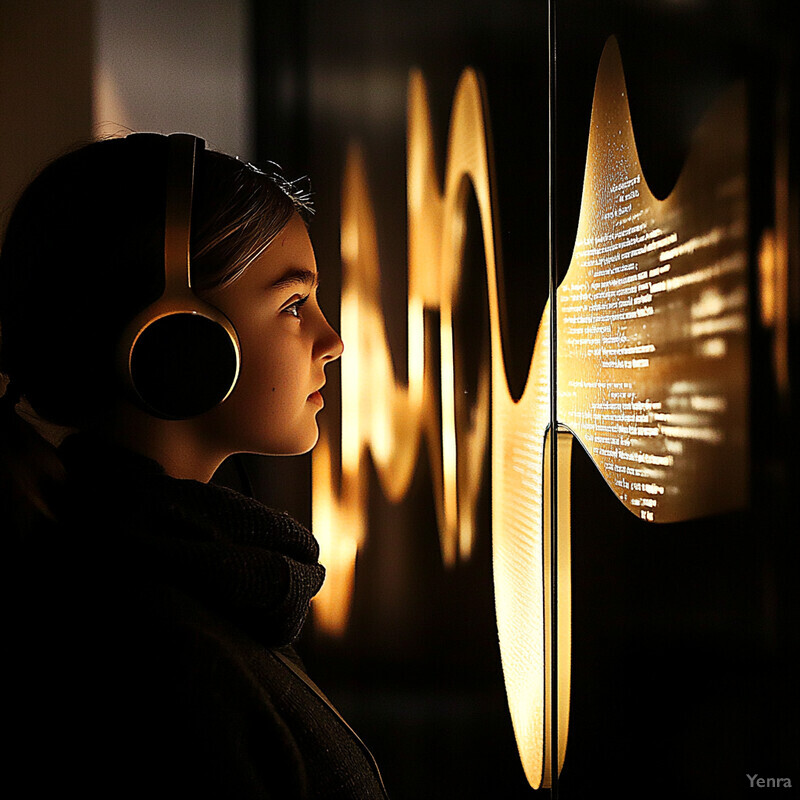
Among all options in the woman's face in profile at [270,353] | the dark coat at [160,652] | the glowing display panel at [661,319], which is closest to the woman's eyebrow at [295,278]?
the woman's face in profile at [270,353]

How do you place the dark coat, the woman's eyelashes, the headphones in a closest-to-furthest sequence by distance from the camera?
the dark coat
the headphones
the woman's eyelashes

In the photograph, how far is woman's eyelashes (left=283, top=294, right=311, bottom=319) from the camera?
2.20ft

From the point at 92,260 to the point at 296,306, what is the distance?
0.53ft

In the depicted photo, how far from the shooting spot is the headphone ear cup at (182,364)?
57cm

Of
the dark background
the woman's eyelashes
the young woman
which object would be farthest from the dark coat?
the dark background

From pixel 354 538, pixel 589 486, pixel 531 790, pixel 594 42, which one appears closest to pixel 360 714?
pixel 354 538

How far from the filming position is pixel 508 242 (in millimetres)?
1119

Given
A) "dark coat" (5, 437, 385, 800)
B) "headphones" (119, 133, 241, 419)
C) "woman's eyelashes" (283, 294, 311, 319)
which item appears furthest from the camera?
"woman's eyelashes" (283, 294, 311, 319)

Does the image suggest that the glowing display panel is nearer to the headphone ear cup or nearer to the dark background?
the dark background

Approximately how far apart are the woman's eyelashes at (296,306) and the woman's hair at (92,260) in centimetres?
5

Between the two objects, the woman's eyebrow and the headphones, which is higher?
the woman's eyebrow

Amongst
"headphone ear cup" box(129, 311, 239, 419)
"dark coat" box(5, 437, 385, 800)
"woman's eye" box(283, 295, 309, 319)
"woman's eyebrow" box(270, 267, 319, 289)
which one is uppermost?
"woman's eyebrow" box(270, 267, 319, 289)

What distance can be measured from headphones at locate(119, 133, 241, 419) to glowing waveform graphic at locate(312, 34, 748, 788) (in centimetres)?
34

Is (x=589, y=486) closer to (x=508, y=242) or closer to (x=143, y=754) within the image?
(x=508, y=242)
